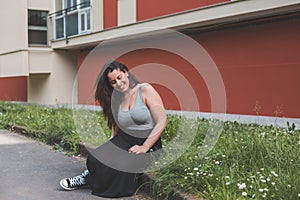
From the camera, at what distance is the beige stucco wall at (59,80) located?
16.3m

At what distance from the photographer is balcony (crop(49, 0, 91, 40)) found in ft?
49.0

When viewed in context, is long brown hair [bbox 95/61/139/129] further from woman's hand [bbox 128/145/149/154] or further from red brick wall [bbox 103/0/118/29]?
red brick wall [bbox 103/0/118/29]

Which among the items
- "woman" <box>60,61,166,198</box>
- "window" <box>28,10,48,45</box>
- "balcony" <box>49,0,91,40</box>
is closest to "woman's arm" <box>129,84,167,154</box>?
"woman" <box>60,61,166,198</box>

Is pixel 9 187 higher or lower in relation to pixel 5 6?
lower

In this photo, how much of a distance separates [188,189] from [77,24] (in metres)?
12.3

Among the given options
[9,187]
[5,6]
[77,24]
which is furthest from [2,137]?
[5,6]

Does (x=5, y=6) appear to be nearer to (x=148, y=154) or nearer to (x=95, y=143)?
(x=95, y=143)

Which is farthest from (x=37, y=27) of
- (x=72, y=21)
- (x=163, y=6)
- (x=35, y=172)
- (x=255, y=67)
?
(x=35, y=172)

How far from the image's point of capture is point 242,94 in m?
10.1

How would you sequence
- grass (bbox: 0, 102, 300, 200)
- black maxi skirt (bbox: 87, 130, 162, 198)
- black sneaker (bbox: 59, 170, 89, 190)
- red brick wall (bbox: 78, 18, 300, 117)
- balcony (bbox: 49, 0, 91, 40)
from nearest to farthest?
grass (bbox: 0, 102, 300, 200)
black maxi skirt (bbox: 87, 130, 162, 198)
black sneaker (bbox: 59, 170, 89, 190)
red brick wall (bbox: 78, 18, 300, 117)
balcony (bbox: 49, 0, 91, 40)

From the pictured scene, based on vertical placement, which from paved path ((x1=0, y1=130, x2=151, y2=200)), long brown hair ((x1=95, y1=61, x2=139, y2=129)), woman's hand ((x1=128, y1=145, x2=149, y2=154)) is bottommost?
paved path ((x1=0, y1=130, x2=151, y2=200))

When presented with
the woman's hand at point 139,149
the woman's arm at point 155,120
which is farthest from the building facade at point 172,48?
the woman's hand at point 139,149

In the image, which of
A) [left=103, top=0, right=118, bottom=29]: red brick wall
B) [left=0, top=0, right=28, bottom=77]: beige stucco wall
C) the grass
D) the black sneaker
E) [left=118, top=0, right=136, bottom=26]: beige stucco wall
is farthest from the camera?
[left=0, top=0, right=28, bottom=77]: beige stucco wall

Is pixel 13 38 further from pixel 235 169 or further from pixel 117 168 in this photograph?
pixel 235 169
